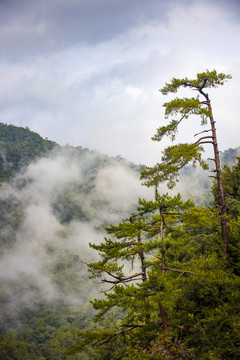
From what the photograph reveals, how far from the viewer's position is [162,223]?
9672 mm

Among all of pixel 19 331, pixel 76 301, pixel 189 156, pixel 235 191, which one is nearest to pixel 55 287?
pixel 76 301

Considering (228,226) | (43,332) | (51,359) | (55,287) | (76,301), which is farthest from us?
(55,287)

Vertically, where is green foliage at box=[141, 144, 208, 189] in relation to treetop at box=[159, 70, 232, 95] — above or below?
below

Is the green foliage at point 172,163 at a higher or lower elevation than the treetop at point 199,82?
lower

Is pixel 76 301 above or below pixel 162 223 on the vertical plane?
below

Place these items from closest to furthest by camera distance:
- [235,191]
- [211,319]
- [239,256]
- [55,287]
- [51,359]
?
[211,319] < [239,256] < [235,191] < [51,359] < [55,287]

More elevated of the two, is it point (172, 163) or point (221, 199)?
point (172, 163)

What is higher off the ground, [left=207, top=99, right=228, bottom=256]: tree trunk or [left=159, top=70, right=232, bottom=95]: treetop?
[left=159, top=70, right=232, bottom=95]: treetop

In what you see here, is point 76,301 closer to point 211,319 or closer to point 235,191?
point 235,191

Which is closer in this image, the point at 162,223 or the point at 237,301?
the point at 237,301

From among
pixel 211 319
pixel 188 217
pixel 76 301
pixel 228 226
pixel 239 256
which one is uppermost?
pixel 188 217

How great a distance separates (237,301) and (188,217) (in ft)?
Result: 10.8

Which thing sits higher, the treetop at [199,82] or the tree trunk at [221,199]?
the treetop at [199,82]

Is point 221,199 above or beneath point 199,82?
beneath
